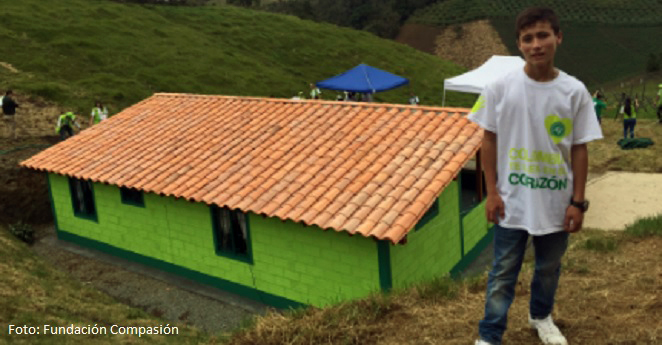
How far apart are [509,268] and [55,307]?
24.1 feet

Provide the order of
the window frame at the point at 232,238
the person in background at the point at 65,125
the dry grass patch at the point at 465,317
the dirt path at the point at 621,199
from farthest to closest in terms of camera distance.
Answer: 1. the person in background at the point at 65,125
2. the dirt path at the point at 621,199
3. the window frame at the point at 232,238
4. the dry grass patch at the point at 465,317

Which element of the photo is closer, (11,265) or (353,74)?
(11,265)

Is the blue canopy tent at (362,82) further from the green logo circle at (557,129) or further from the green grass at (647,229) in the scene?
the green logo circle at (557,129)

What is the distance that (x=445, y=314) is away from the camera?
4488mm

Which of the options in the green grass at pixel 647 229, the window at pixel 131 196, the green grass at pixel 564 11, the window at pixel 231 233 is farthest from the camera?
the green grass at pixel 564 11

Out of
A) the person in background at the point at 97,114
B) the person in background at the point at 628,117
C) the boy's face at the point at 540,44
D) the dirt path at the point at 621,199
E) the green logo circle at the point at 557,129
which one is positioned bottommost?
the dirt path at the point at 621,199

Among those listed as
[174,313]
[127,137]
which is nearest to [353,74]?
[127,137]

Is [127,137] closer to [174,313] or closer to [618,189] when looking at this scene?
[174,313]

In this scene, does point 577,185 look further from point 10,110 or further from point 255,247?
point 10,110

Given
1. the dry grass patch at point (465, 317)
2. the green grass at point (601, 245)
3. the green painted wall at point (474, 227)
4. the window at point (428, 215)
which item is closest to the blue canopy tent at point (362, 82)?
the green painted wall at point (474, 227)

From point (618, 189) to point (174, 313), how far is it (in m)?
12.5

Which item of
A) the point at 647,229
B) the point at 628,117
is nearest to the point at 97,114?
the point at 647,229

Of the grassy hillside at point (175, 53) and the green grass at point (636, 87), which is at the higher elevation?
the grassy hillside at point (175, 53)

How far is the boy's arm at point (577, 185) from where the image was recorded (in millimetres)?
3240
